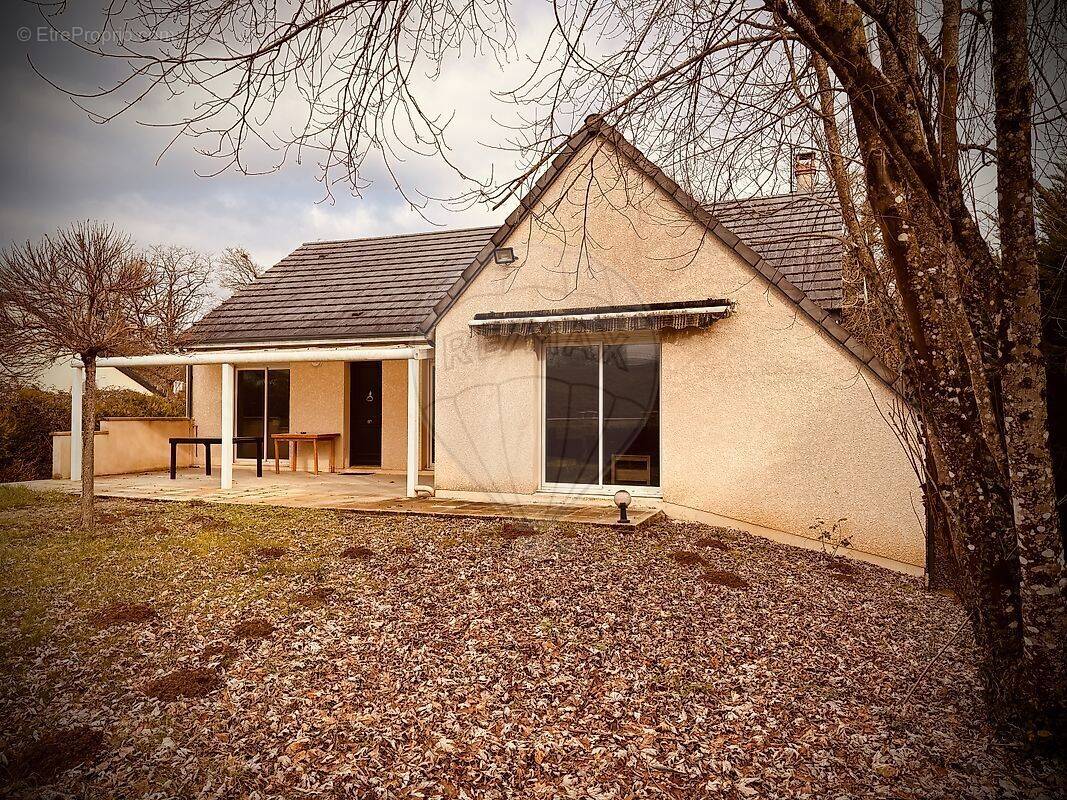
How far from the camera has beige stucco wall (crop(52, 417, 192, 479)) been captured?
598 inches

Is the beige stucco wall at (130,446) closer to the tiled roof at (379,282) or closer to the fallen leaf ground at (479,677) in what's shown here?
the tiled roof at (379,282)

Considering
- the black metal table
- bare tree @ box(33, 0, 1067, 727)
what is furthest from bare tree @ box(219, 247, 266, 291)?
bare tree @ box(33, 0, 1067, 727)

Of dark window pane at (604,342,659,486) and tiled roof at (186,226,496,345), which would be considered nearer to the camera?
dark window pane at (604,342,659,486)

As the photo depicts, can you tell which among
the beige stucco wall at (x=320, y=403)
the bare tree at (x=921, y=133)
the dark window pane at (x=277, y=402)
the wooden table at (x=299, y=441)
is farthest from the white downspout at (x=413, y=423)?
the bare tree at (x=921, y=133)

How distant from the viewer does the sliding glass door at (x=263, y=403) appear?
58.5 ft

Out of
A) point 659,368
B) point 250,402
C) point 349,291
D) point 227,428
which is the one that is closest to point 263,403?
point 250,402

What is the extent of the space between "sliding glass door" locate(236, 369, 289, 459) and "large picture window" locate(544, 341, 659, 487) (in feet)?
30.6

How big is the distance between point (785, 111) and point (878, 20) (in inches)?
74.3

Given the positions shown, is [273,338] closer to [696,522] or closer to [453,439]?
[453,439]

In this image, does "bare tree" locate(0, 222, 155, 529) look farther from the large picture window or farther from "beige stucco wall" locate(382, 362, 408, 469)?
"beige stucco wall" locate(382, 362, 408, 469)

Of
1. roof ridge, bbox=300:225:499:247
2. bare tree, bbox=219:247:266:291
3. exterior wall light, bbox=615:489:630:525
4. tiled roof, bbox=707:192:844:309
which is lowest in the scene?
exterior wall light, bbox=615:489:630:525

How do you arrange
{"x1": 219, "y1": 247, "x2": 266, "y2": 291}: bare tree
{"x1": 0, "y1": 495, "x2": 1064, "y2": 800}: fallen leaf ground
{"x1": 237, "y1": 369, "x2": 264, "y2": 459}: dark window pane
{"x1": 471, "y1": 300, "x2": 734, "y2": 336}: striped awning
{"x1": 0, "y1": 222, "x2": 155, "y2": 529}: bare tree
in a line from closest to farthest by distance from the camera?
1. {"x1": 0, "y1": 495, "x2": 1064, "y2": 800}: fallen leaf ground
2. {"x1": 0, "y1": 222, "x2": 155, "y2": 529}: bare tree
3. {"x1": 471, "y1": 300, "x2": 734, "y2": 336}: striped awning
4. {"x1": 237, "y1": 369, "x2": 264, "y2": 459}: dark window pane
5. {"x1": 219, "y1": 247, "x2": 266, "y2": 291}: bare tree

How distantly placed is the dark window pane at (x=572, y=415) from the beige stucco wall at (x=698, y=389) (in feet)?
0.96

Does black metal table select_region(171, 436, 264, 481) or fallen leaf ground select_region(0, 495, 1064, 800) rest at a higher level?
black metal table select_region(171, 436, 264, 481)
